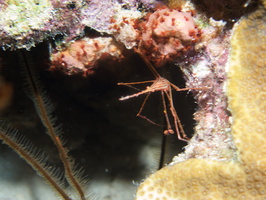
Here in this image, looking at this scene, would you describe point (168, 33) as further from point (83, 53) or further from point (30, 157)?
point (30, 157)

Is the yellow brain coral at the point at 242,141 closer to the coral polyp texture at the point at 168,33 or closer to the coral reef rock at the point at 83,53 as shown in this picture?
the coral polyp texture at the point at 168,33

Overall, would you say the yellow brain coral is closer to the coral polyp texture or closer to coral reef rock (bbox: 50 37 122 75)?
the coral polyp texture

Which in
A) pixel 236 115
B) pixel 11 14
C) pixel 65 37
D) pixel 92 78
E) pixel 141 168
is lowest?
pixel 141 168

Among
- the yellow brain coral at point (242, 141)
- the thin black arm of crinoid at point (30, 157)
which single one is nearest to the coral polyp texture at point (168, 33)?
the yellow brain coral at point (242, 141)

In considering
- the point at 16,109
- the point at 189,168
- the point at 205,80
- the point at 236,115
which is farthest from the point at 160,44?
the point at 16,109

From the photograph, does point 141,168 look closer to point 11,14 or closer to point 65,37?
point 65,37

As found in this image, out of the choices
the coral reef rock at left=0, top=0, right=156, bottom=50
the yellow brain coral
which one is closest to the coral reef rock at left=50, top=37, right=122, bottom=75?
the coral reef rock at left=0, top=0, right=156, bottom=50

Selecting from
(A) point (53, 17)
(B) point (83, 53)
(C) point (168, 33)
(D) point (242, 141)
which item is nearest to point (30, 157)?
(B) point (83, 53)
